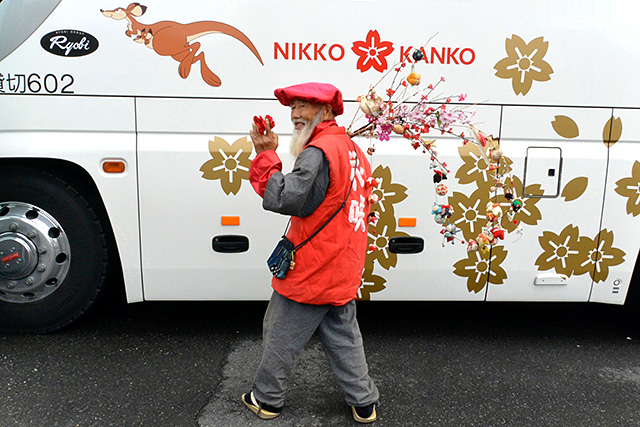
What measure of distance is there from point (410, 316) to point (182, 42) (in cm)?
249

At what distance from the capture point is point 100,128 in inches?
136

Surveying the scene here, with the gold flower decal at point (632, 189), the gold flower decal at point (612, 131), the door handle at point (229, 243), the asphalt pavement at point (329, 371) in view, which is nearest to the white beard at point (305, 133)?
the door handle at point (229, 243)

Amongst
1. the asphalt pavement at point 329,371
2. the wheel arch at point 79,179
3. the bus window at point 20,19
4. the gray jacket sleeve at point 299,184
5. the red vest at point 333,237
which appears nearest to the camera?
the gray jacket sleeve at point 299,184

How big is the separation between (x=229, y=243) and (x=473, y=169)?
1557mm

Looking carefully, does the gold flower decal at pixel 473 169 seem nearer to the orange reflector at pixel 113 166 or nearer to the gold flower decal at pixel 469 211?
the gold flower decal at pixel 469 211

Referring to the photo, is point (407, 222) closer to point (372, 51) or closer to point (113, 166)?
point (372, 51)

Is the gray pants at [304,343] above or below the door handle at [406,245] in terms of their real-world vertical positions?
Result: below

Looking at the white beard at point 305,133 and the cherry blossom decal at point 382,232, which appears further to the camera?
the cherry blossom decal at point 382,232

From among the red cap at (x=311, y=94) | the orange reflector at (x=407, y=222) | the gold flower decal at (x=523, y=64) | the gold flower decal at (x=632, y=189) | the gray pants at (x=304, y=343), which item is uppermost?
the gold flower decal at (x=523, y=64)

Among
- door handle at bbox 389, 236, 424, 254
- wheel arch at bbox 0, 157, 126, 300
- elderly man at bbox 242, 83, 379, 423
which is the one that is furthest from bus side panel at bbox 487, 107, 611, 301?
wheel arch at bbox 0, 157, 126, 300

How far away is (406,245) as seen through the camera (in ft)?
12.1

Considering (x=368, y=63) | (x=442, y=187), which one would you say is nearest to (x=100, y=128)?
(x=368, y=63)

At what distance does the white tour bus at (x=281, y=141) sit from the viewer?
3.41 meters

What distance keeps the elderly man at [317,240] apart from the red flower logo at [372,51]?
0.77m
